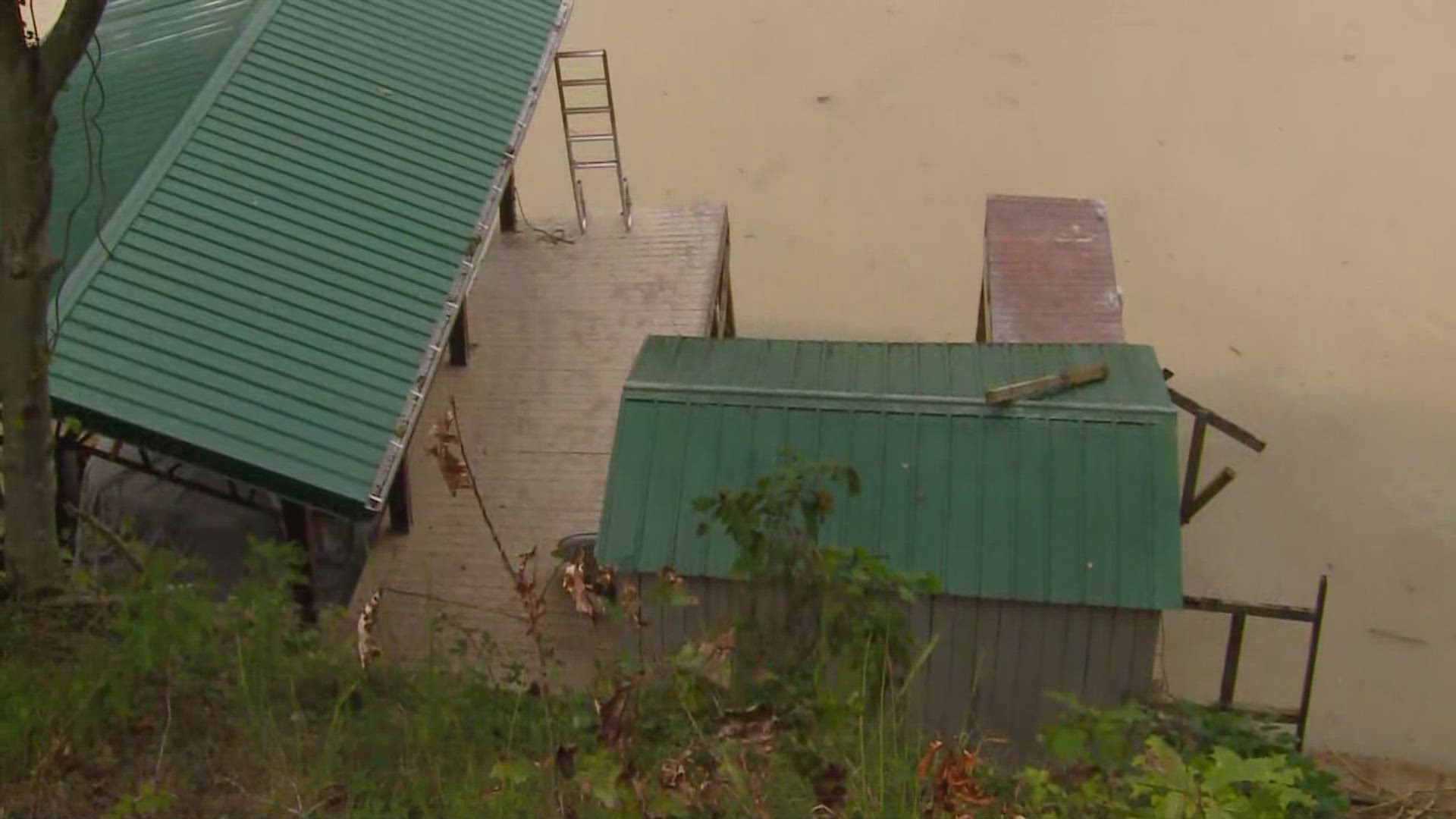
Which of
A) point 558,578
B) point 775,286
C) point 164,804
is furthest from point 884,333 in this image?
point 164,804

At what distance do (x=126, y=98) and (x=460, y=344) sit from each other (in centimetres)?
281

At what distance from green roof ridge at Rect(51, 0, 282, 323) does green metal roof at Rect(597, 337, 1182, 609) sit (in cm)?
296

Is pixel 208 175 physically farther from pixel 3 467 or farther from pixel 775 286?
pixel 775 286

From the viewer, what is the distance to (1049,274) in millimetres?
9266

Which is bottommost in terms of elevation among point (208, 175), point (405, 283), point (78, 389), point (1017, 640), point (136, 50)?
point (1017, 640)

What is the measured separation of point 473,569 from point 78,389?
2882mm

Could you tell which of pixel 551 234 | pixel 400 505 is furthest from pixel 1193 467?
pixel 551 234

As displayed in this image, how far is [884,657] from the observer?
14.6 feet

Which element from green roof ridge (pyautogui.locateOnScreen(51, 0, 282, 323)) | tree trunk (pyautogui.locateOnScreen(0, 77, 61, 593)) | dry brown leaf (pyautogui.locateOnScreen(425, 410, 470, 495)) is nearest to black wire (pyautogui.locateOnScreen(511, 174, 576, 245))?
green roof ridge (pyautogui.locateOnScreen(51, 0, 282, 323))

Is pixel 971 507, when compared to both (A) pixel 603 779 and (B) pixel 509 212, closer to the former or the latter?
(A) pixel 603 779

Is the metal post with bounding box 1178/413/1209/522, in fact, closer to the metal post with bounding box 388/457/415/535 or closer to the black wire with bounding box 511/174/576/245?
the metal post with bounding box 388/457/415/535

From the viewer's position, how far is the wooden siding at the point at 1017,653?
255 inches

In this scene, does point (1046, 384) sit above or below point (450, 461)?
above

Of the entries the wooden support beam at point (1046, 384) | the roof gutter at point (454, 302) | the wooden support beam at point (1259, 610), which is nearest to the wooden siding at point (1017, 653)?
the wooden support beam at point (1259, 610)
